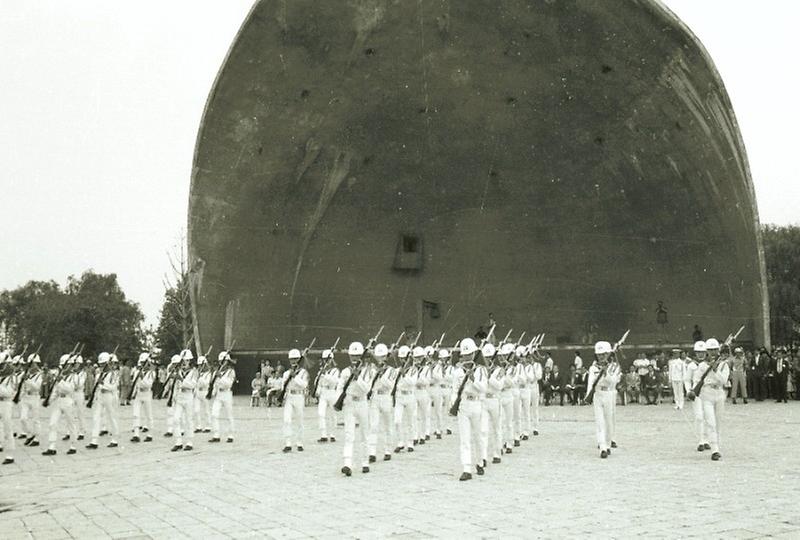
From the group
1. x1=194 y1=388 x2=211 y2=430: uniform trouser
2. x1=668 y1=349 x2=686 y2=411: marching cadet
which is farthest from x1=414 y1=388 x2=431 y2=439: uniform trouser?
x1=668 y1=349 x2=686 y2=411: marching cadet

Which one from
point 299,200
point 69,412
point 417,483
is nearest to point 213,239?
point 299,200

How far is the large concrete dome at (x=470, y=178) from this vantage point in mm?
28531

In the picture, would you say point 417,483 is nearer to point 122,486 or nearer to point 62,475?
point 122,486

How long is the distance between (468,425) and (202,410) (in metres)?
10.5

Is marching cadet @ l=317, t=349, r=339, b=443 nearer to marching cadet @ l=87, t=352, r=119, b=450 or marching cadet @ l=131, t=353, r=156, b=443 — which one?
marching cadet @ l=131, t=353, r=156, b=443

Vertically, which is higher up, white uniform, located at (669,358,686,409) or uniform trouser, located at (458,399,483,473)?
white uniform, located at (669,358,686,409)

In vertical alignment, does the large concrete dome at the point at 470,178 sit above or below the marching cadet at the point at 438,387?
above

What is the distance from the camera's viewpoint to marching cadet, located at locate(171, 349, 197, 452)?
15.2 metres

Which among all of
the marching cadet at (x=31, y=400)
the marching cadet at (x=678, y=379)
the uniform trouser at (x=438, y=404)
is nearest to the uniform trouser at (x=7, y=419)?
the marching cadet at (x=31, y=400)

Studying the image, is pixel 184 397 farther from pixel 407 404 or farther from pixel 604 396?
pixel 604 396

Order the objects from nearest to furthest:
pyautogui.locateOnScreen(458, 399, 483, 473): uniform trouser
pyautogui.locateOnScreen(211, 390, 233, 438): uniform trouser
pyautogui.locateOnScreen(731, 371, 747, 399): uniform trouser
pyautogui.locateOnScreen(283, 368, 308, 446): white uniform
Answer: pyautogui.locateOnScreen(458, 399, 483, 473): uniform trouser
pyautogui.locateOnScreen(283, 368, 308, 446): white uniform
pyautogui.locateOnScreen(211, 390, 233, 438): uniform trouser
pyautogui.locateOnScreen(731, 371, 747, 399): uniform trouser

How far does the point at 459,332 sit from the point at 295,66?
42.5 feet

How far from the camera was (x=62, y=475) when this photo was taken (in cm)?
1191

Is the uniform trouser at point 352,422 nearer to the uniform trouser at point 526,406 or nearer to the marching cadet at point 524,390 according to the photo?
the marching cadet at point 524,390
